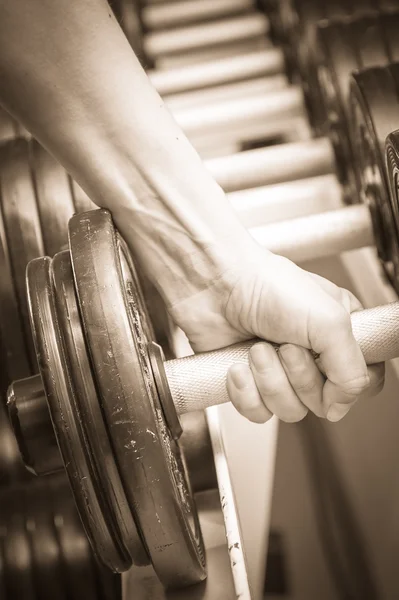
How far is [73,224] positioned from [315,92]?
78 cm

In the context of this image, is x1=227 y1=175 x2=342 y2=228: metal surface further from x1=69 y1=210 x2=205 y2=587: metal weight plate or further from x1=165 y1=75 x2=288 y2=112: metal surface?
x1=69 y1=210 x2=205 y2=587: metal weight plate

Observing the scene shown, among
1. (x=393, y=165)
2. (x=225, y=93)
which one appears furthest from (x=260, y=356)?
(x=225, y=93)

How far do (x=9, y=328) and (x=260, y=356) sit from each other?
0.51 meters

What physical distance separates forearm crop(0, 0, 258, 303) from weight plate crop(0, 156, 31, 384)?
0.32 metres

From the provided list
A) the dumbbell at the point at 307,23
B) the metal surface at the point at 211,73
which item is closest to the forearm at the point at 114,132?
the dumbbell at the point at 307,23

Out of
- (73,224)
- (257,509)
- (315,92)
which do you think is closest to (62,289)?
(73,224)

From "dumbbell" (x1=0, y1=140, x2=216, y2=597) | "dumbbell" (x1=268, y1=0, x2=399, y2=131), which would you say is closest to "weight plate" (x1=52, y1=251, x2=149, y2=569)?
"dumbbell" (x1=0, y1=140, x2=216, y2=597)

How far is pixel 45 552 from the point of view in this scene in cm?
89

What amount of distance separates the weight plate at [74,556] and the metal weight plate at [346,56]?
0.74 m

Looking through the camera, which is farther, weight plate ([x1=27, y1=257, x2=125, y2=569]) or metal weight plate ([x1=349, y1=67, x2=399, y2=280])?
metal weight plate ([x1=349, y1=67, x2=399, y2=280])

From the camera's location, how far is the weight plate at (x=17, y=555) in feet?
2.87

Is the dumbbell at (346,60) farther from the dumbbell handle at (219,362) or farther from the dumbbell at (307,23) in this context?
the dumbbell handle at (219,362)

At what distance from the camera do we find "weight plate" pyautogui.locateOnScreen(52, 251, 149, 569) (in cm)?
53

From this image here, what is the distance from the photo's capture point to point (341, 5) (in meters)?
1.31
